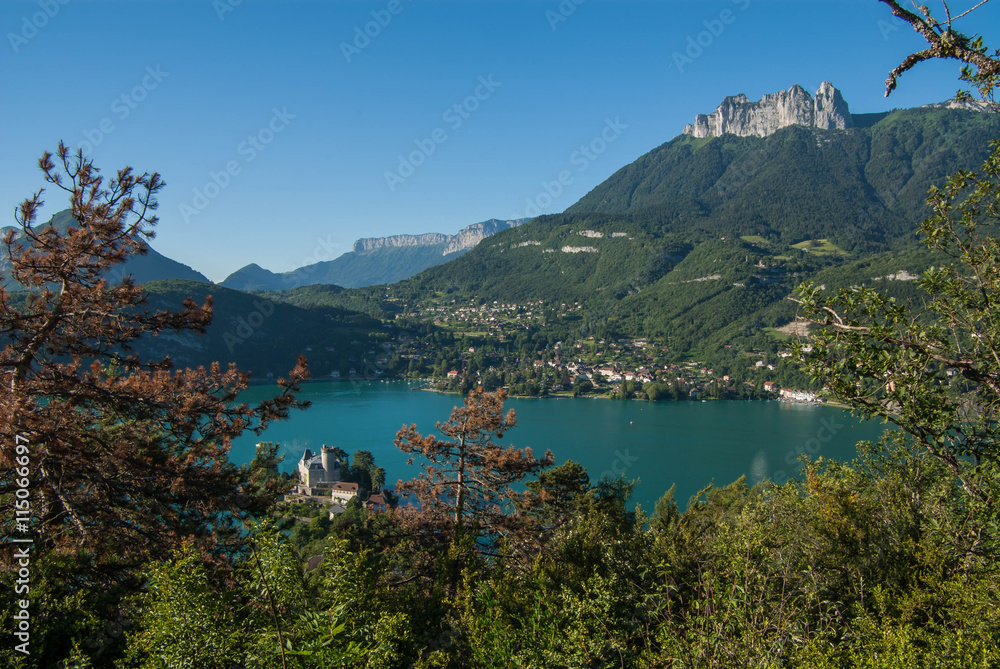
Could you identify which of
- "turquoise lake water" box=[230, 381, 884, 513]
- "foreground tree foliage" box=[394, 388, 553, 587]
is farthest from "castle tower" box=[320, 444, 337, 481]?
"foreground tree foliage" box=[394, 388, 553, 587]

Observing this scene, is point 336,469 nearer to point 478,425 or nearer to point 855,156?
point 478,425

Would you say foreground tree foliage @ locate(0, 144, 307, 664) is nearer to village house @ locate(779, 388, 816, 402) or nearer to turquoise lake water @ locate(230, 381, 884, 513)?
turquoise lake water @ locate(230, 381, 884, 513)

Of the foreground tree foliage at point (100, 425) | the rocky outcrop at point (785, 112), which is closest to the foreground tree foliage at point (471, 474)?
the foreground tree foliage at point (100, 425)

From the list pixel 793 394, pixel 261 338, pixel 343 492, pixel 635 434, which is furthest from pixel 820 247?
pixel 343 492

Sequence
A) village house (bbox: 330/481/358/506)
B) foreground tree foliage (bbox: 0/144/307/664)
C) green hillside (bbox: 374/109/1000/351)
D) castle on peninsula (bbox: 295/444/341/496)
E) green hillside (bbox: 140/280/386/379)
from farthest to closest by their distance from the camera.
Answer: green hillside (bbox: 374/109/1000/351) → green hillside (bbox: 140/280/386/379) → castle on peninsula (bbox: 295/444/341/496) → village house (bbox: 330/481/358/506) → foreground tree foliage (bbox: 0/144/307/664)

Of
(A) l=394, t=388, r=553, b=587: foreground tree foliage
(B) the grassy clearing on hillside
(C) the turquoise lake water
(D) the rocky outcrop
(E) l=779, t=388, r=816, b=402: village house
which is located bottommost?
(C) the turquoise lake water
